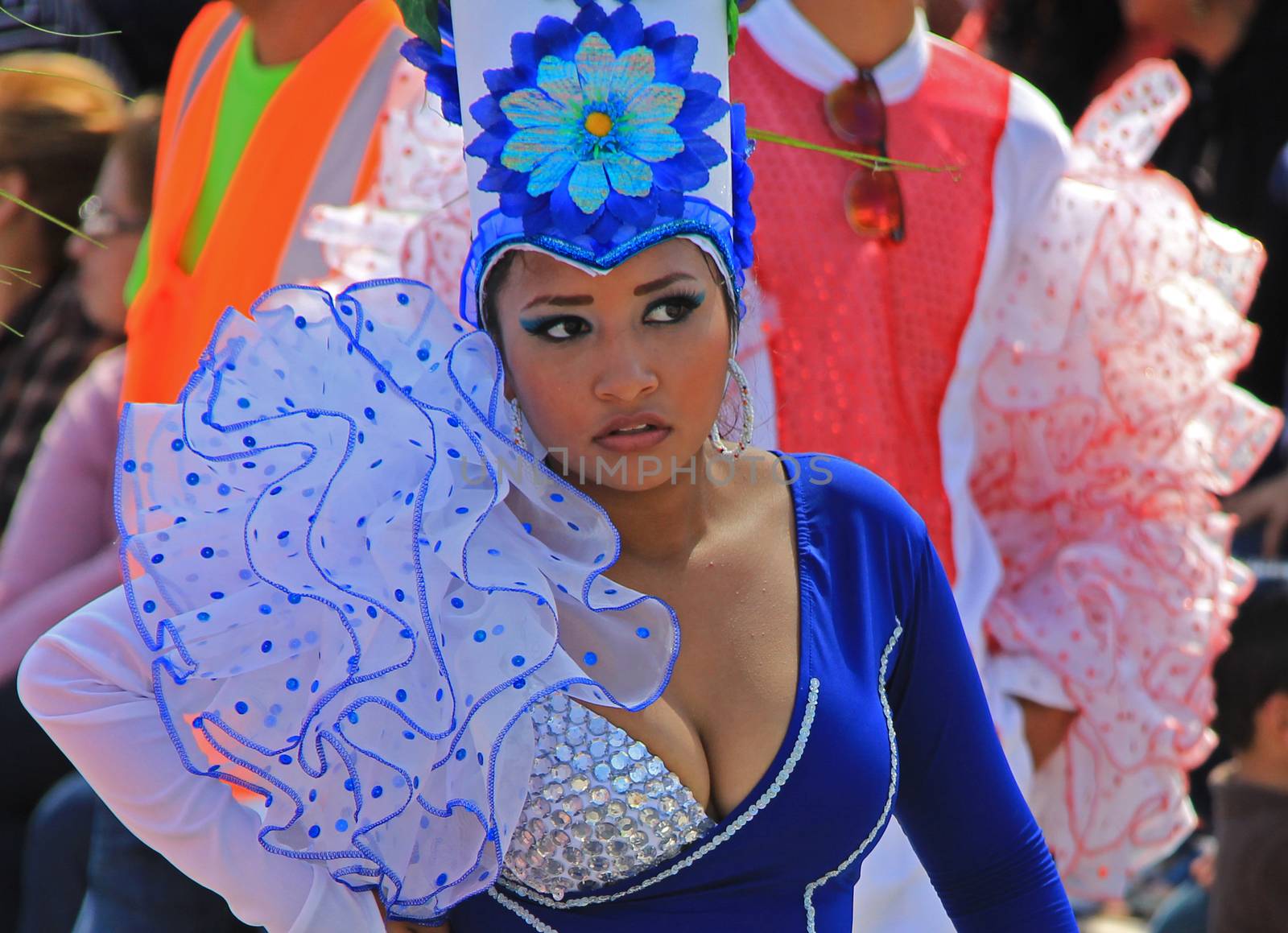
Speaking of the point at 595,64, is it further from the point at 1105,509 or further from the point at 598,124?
the point at 1105,509

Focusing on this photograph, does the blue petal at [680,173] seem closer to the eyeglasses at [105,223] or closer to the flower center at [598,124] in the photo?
the flower center at [598,124]

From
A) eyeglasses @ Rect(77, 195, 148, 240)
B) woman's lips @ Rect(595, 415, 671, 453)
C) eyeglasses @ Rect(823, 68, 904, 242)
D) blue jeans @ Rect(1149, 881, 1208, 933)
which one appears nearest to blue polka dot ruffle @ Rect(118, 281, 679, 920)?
woman's lips @ Rect(595, 415, 671, 453)

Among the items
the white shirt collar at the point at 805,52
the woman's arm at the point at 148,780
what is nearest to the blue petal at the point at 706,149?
the woman's arm at the point at 148,780

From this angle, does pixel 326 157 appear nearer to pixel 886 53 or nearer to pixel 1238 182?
pixel 886 53

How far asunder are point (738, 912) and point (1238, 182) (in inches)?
118

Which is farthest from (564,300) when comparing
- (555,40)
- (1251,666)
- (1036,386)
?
(1251,666)

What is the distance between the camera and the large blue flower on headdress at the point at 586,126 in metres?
1.72

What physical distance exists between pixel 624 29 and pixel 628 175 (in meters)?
0.15

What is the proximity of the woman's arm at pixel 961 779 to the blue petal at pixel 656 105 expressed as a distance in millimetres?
607

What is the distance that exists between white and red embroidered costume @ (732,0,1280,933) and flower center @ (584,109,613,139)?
788mm

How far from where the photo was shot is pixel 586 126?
1729 mm

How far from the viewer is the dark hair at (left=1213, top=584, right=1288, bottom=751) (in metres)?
3.32

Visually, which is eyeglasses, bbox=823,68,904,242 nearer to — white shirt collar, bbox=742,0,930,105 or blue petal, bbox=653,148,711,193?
white shirt collar, bbox=742,0,930,105

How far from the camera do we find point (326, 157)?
2871mm
